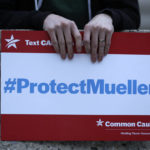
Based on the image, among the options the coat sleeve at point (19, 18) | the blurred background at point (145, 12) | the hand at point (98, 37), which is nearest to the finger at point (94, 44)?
the hand at point (98, 37)

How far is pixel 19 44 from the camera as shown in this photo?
1261 millimetres

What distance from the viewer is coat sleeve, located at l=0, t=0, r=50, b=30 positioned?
1297mm

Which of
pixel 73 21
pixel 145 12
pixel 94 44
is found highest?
pixel 145 12

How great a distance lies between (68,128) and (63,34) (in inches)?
17.7

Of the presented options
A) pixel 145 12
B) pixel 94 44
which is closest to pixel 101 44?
pixel 94 44

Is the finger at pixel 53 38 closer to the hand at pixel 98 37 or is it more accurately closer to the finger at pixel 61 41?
the finger at pixel 61 41

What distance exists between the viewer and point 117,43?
1257mm

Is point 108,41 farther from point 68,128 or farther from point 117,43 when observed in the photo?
point 68,128

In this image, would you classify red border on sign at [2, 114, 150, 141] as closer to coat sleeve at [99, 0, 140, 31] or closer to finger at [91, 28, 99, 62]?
finger at [91, 28, 99, 62]

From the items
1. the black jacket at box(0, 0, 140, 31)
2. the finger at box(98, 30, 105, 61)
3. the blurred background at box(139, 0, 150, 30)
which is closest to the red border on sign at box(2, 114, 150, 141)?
the finger at box(98, 30, 105, 61)

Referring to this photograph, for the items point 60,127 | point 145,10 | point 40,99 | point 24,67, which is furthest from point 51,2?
point 145,10

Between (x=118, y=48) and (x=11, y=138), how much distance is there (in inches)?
26.8

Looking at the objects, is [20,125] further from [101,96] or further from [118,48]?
[118,48]

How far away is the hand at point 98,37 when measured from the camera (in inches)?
47.3
